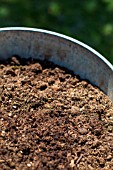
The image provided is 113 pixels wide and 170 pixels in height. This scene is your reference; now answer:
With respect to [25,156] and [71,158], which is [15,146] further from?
[71,158]

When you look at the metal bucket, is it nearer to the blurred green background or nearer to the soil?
the soil

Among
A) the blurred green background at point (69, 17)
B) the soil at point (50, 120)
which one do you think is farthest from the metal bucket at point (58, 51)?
the blurred green background at point (69, 17)

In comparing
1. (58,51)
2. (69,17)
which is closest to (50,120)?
(58,51)

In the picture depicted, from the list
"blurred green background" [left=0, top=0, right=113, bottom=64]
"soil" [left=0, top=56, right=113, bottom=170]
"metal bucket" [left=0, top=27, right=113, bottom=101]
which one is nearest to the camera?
"soil" [left=0, top=56, right=113, bottom=170]

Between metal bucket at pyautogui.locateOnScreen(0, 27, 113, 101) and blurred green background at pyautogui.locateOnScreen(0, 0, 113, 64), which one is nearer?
metal bucket at pyautogui.locateOnScreen(0, 27, 113, 101)

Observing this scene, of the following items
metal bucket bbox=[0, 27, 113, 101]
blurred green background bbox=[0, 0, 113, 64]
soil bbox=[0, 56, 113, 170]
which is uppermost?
blurred green background bbox=[0, 0, 113, 64]

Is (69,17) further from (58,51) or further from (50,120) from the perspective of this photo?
(50,120)

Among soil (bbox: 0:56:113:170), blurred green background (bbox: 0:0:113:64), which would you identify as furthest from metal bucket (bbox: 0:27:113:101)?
blurred green background (bbox: 0:0:113:64)
